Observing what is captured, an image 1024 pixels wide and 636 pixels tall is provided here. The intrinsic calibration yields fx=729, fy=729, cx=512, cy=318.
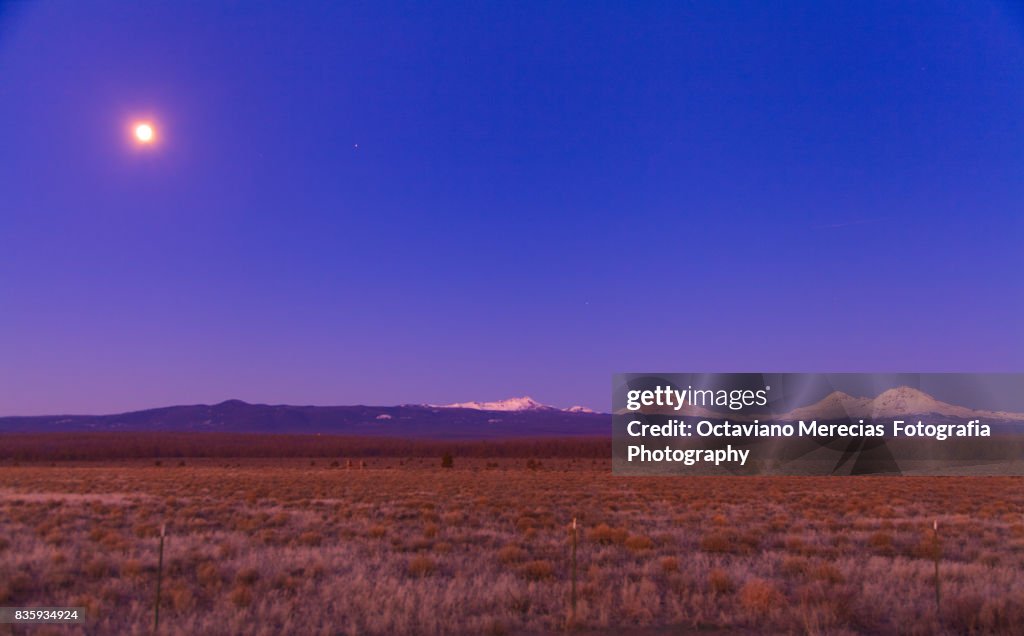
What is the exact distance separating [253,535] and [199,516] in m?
5.64

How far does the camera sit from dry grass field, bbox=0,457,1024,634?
10.0m

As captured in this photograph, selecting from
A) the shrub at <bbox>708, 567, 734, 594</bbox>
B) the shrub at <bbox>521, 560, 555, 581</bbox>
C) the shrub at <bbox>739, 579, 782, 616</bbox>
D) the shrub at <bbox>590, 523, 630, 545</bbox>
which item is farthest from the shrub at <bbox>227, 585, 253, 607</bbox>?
the shrub at <bbox>590, 523, 630, 545</bbox>

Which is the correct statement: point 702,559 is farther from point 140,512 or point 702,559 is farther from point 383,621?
point 140,512

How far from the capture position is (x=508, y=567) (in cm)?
1395

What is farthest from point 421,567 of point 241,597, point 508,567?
point 241,597

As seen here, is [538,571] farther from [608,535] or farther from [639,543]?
[608,535]

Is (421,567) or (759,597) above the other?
(759,597)

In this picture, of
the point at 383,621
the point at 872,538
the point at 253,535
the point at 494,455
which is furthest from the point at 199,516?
the point at 494,455

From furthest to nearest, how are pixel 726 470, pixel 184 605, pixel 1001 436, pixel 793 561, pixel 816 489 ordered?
pixel 1001 436, pixel 726 470, pixel 816 489, pixel 793 561, pixel 184 605

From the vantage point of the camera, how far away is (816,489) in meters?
37.6

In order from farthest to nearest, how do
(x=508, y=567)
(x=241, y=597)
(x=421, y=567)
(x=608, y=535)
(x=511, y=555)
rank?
(x=608, y=535), (x=511, y=555), (x=508, y=567), (x=421, y=567), (x=241, y=597)

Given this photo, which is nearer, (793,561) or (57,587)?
(57,587)

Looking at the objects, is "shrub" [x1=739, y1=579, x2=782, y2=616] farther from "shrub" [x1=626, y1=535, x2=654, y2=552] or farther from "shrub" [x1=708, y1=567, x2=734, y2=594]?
"shrub" [x1=626, y1=535, x2=654, y2=552]

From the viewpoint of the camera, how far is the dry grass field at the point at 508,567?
10000 mm
